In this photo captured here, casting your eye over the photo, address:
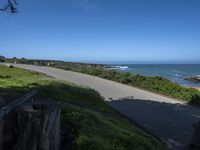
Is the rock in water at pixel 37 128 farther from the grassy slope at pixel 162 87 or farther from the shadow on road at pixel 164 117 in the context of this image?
the grassy slope at pixel 162 87

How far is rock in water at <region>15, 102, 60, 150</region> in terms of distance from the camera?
5.16m

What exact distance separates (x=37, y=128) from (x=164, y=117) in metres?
9.02

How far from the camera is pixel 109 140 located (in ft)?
22.4

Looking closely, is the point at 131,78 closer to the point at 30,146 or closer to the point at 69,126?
the point at 69,126

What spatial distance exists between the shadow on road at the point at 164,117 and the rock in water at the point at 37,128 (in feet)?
16.3

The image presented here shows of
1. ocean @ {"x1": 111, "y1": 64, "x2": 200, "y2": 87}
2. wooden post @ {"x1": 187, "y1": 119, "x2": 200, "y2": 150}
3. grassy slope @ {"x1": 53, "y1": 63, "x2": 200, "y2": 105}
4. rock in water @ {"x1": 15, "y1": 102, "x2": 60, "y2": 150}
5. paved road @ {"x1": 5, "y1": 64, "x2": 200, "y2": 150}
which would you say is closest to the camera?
rock in water @ {"x1": 15, "y1": 102, "x2": 60, "y2": 150}

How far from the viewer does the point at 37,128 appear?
202 inches

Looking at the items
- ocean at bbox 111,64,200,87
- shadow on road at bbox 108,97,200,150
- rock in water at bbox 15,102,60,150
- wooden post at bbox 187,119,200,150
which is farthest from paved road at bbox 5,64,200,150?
ocean at bbox 111,64,200,87

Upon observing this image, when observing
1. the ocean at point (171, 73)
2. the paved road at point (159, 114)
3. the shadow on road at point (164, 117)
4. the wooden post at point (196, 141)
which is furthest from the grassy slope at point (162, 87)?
the ocean at point (171, 73)

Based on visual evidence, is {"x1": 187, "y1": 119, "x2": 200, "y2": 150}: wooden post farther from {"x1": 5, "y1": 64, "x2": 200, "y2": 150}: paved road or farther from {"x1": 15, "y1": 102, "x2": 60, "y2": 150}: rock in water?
{"x1": 15, "y1": 102, "x2": 60, "y2": 150}: rock in water

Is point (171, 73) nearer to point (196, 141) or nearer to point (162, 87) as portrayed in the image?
point (162, 87)

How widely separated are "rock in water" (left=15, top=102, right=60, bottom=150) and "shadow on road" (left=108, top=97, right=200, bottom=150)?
4960mm

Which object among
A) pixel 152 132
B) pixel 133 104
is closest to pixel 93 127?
pixel 152 132

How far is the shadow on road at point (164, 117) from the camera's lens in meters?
10.5
